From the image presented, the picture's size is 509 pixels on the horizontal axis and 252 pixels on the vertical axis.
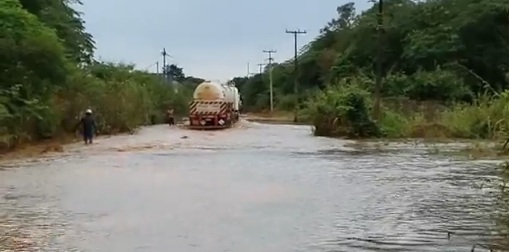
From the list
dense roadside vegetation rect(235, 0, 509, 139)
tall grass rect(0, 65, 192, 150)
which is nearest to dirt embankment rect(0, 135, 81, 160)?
tall grass rect(0, 65, 192, 150)

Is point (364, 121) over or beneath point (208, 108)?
beneath

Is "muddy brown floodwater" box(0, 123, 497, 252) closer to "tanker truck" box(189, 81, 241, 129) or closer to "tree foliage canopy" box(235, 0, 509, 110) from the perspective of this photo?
"tree foliage canopy" box(235, 0, 509, 110)

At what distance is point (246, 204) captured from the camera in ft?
46.0

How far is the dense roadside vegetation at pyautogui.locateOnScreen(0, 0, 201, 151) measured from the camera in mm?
31938

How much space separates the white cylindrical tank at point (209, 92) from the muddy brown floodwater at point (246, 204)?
25.8m

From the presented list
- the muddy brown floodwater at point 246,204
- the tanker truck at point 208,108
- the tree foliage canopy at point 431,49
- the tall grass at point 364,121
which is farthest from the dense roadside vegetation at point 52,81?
the tree foliage canopy at point 431,49

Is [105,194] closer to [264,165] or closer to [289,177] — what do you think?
[289,177]

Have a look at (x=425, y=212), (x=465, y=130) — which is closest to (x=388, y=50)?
(x=465, y=130)

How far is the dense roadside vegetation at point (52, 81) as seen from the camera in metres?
31.9

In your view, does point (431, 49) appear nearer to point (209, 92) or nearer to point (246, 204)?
point (209, 92)

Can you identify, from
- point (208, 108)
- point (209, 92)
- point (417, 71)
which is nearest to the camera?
point (208, 108)

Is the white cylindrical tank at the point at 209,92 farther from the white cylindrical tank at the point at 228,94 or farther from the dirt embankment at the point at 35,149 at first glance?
the dirt embankment at the point at 35,149

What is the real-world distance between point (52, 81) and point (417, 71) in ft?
116

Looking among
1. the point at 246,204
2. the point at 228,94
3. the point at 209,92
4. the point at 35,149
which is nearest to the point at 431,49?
the point at 228,94
